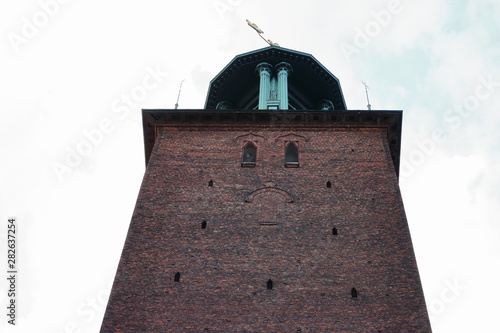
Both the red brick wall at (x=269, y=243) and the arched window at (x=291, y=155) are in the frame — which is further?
the arched window at (x=291, y=155)

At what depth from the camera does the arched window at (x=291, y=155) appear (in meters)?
19.1

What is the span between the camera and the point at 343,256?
1548 centimetres

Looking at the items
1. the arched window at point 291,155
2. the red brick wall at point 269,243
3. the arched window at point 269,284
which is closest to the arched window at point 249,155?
the red brick wall at point 269,243

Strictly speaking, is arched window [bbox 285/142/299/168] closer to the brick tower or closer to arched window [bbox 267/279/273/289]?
the brick tower

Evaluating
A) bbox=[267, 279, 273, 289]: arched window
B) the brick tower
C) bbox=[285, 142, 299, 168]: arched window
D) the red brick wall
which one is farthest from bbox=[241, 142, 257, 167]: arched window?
bbox=[267, 279, 273, 289]: arched window

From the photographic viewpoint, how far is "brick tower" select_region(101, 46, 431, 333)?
13.9 meters

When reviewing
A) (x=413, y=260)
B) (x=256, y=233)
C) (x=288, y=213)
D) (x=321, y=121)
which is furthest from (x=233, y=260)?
(x=321, y=121)

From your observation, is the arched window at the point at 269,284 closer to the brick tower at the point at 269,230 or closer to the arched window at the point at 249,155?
the brick tower at the point at 269,230

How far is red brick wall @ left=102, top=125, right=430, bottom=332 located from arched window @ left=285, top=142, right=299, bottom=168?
0.55 feet

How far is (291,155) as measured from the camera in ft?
65.4

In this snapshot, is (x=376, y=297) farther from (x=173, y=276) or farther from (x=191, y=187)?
(x=191, y=187)

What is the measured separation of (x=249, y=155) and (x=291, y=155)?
4.02 feet

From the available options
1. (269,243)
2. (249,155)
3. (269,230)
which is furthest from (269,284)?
(249,155)

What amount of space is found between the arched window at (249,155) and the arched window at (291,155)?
934 mm
